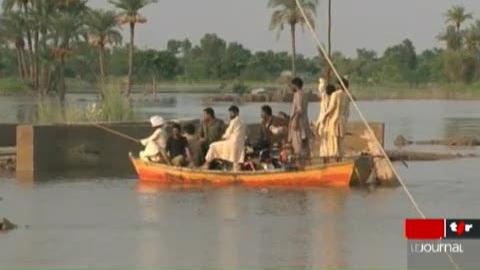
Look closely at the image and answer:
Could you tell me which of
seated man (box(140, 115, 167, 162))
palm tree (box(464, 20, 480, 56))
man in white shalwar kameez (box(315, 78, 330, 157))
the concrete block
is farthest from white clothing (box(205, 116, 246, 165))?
palm tree (box(464, 20, 480, 56))

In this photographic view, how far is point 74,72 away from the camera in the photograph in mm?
120125

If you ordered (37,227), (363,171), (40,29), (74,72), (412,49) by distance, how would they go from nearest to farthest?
(37,227) → (363,171) → (40,29) → (74,72) → (412,49)

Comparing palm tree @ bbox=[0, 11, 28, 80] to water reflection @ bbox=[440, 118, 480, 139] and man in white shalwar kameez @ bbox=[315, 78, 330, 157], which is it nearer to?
water reflection @ bbox=[440, 118, 480, 139]

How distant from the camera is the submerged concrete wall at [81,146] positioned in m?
24.3

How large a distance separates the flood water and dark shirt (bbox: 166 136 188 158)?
2.53 feet

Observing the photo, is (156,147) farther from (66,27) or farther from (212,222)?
(66,27)

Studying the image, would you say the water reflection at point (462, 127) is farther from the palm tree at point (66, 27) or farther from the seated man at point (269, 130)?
the palm tree at point (66, 27)

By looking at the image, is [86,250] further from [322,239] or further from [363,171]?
[363,171]

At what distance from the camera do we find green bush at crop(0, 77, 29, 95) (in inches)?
3824

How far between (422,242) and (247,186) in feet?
27.8

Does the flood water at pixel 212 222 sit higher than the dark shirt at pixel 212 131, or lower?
lower

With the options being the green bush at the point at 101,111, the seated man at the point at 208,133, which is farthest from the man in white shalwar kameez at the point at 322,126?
the green bush at the point at 101,111

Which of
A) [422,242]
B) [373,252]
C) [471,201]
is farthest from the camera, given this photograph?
[471,201]

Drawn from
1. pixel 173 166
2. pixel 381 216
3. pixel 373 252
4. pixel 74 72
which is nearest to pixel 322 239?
pixel 373 252
